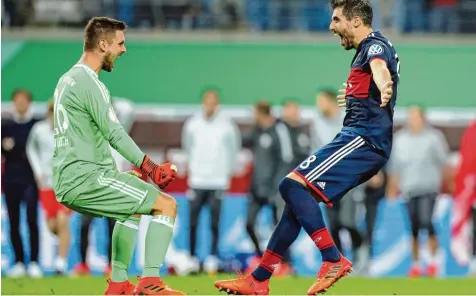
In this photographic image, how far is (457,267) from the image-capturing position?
15.1m

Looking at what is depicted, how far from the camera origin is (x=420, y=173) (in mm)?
14641

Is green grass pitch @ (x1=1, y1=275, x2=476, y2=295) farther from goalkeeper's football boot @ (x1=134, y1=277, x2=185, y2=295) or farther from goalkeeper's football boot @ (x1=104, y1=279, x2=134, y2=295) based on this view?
goalkeeper's football boot @ (x1=134, y1=277, x2=185, y2=295)

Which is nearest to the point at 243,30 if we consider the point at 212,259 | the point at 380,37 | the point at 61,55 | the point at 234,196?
the point at 61,55

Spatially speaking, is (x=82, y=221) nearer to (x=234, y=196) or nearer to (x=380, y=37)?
(x=234, y=196)

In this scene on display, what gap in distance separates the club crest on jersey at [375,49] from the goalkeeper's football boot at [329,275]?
1.52m

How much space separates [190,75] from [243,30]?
147cm

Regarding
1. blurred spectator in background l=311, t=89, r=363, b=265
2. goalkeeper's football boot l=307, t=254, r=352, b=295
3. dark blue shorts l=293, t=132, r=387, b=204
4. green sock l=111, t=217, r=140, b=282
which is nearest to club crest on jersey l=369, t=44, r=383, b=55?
dark blue shorts l=293, t=132, r=387, b=204

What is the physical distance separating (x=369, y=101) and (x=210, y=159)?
671cm

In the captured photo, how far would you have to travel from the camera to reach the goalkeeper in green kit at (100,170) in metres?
7.75

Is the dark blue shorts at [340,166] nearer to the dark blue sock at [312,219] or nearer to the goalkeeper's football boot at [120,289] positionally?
the dark blue sock at [312,219]

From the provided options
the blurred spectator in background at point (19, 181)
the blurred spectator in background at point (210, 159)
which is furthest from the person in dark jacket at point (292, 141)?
the blurred spectator in background at point (19, 181)

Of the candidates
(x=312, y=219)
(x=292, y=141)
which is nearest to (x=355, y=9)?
(x=312, y=219)

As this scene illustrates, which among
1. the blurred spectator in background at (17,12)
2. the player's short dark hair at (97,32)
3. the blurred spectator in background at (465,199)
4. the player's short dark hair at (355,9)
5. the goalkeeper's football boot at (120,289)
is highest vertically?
the player's short dark hair at (355,9)

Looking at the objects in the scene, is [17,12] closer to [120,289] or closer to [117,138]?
[120,289]
